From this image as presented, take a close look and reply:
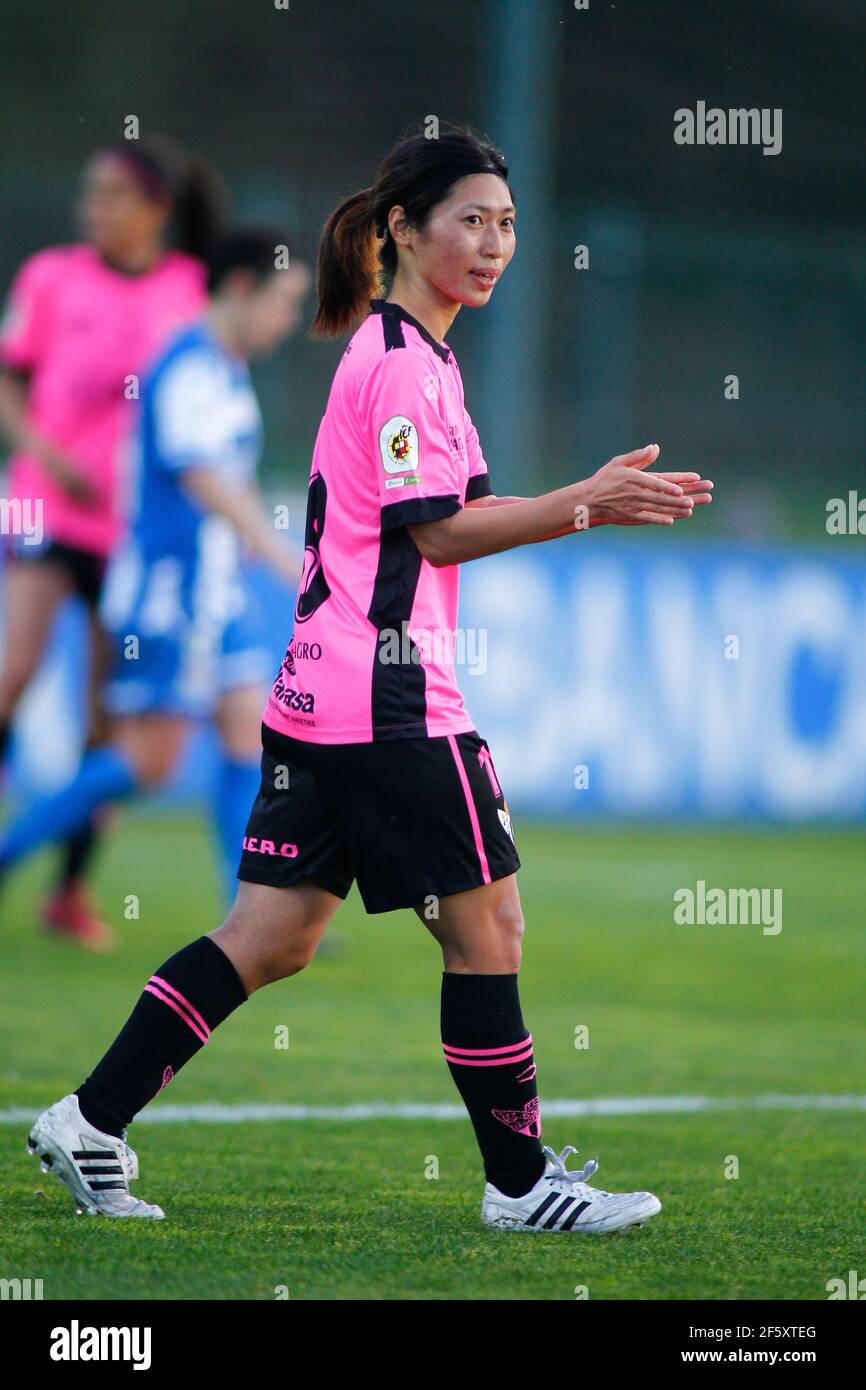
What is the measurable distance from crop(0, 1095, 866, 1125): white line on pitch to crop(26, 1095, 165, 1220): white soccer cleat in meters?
0.86

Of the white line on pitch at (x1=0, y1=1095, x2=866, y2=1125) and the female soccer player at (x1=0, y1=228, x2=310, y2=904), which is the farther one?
the female soccer player at (x1=0, y1=228, x2=310, y2=904)

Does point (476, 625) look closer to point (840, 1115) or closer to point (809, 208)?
point (840, 1115)

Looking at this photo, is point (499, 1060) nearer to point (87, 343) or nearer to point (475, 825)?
point (475, 825)

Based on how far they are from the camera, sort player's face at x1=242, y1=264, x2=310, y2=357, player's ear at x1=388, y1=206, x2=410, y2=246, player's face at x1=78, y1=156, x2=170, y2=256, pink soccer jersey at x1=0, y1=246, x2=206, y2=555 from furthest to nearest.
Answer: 1. pink soccer jersey at x1=0, y1=246, x2=206, y2=555
2. player's face at x1=78, y1=156, x2=170, y2=256
3. player's face at x1=242, y1=264, x2=310, y2=357
4. player's ear at x1=388, y1=206, x2=410, y2=246

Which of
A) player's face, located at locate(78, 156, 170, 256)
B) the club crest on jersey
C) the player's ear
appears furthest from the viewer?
player's face, located at locate(78, 156, 170, 256)

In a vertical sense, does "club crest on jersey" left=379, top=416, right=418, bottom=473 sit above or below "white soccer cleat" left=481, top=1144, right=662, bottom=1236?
above

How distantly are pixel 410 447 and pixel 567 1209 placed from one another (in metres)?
1.42

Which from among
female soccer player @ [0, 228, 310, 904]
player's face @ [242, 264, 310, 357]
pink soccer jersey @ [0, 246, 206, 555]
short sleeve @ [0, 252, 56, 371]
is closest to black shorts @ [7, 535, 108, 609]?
pink soccer jersey @ [0, 246, 206, 555]

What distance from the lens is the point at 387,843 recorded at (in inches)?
143

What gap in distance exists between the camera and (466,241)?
3742 mm

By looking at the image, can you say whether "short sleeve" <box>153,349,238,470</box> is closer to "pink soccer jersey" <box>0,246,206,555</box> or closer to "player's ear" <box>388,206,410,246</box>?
"pink soccer jersey" <box>0,246,206,555</box>

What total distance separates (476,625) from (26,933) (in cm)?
438

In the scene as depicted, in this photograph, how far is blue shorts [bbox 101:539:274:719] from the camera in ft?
23.3

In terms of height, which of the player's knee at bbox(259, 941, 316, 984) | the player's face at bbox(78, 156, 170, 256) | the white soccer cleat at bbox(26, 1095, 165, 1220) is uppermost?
the player's face at bbox(78, 156, 170, 256)
